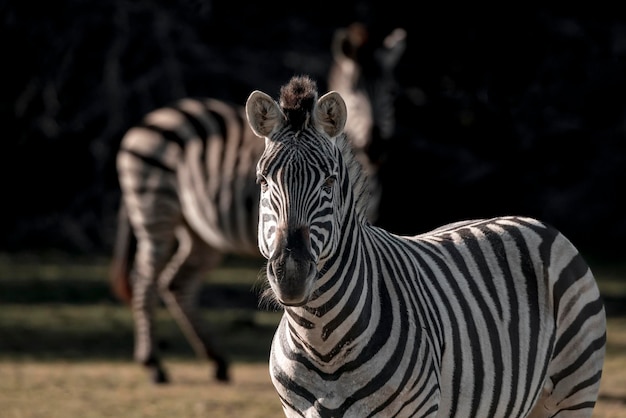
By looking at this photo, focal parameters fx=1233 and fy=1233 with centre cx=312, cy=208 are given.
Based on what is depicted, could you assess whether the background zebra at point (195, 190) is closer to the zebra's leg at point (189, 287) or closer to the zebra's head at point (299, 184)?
the zebra's leg at point (189, 287)

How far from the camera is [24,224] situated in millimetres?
14109

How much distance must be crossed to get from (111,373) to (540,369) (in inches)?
180

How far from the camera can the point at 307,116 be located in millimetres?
3631

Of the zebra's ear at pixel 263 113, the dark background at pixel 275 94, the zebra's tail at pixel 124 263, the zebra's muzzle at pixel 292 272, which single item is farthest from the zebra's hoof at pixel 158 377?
the dark background at pixel 275 94

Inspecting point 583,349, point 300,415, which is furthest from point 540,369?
point 300,415

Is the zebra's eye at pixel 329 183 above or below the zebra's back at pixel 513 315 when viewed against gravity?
above

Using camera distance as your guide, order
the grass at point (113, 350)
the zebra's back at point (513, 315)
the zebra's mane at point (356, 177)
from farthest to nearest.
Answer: the grass at point (113, 350), the zebra's back at point (513, 315), the zebra's mane at point (356, 177)

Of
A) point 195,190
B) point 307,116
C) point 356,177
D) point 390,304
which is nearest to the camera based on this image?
point 307,116

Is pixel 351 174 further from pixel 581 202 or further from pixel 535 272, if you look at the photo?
pixel 581 202

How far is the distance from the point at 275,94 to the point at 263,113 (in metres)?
9.78

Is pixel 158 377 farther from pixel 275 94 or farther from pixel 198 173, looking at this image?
pixel 275 94

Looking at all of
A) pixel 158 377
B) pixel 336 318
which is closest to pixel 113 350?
pixel 158 377

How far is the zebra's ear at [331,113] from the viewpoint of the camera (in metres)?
3.64

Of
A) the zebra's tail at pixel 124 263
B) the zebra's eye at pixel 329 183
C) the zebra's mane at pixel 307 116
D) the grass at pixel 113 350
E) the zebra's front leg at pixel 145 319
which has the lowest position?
the grass at pixel 113 350
